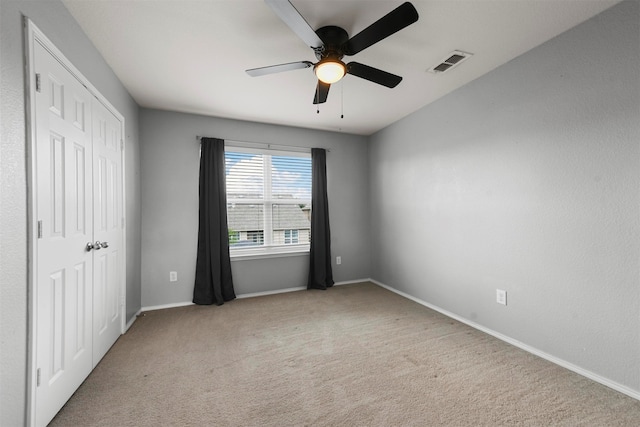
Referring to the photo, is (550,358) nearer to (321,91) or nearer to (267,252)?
(321,91)

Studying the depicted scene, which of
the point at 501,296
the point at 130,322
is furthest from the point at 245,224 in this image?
the point at 501,296

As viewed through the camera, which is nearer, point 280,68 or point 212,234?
point 280,68

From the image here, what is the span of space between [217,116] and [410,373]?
3.54m

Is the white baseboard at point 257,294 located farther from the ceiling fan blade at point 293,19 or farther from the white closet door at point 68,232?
the ceiling fan blade at point 293,19

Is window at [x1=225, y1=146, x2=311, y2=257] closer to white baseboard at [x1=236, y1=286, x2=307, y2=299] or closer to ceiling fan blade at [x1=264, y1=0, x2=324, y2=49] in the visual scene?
white baseboard at [x1=236, y1=286, x2=307, y2=299]

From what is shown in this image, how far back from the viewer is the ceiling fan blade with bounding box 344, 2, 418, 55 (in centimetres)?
140

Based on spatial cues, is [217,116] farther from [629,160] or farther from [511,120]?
[629,160]

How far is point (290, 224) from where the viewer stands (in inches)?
158

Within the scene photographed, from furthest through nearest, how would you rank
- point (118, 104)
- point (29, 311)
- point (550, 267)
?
point (118, 104) < point (550, 267) < point (29, 311)

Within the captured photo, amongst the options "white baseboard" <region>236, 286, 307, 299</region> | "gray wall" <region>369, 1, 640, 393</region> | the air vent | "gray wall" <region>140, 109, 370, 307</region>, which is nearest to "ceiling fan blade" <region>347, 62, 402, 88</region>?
the air vent

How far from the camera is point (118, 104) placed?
251cm

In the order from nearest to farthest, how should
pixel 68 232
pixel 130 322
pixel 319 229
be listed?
pixel 68 232 → pixel 130 322 → pixel 319 229

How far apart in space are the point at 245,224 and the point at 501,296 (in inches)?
121

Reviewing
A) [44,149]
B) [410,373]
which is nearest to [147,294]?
[44,149]
